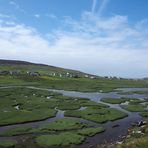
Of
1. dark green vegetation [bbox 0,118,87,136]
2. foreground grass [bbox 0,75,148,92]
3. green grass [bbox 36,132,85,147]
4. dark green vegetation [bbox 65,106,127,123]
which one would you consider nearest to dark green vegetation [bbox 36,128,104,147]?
green grass [bbox 36,132,85,147]

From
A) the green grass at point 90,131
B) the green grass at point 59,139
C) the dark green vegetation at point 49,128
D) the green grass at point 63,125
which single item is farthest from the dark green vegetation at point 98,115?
the green grass at point 59,139

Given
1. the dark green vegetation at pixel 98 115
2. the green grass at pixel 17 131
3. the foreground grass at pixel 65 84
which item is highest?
the foreground grass at pixel 65 84

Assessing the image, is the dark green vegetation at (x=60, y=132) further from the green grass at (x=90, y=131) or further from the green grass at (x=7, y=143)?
the green grass at (x=7, y=143)

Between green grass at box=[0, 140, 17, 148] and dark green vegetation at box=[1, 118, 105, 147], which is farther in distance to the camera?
dark green vegetation at box=[1, 118, 105, 147]

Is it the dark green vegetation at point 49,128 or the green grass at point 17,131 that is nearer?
the green grass at point 17,131

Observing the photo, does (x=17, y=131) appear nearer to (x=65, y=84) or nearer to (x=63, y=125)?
(x=63, y=125)

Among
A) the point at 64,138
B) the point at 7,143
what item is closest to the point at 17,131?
the point at 7,143

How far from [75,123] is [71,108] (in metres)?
19.4

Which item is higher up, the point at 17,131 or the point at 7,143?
the point at 17,131

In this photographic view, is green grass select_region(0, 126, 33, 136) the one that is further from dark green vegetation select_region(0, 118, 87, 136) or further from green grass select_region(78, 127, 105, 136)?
green grass select_region(78, 127, 105, 136)

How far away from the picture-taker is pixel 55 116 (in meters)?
61.2

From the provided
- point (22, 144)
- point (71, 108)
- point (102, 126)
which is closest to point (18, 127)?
point (22, 144)

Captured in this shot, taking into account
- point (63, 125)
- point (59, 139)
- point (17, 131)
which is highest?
point (63, 125)

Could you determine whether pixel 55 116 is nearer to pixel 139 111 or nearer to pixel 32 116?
pixel 32 116
